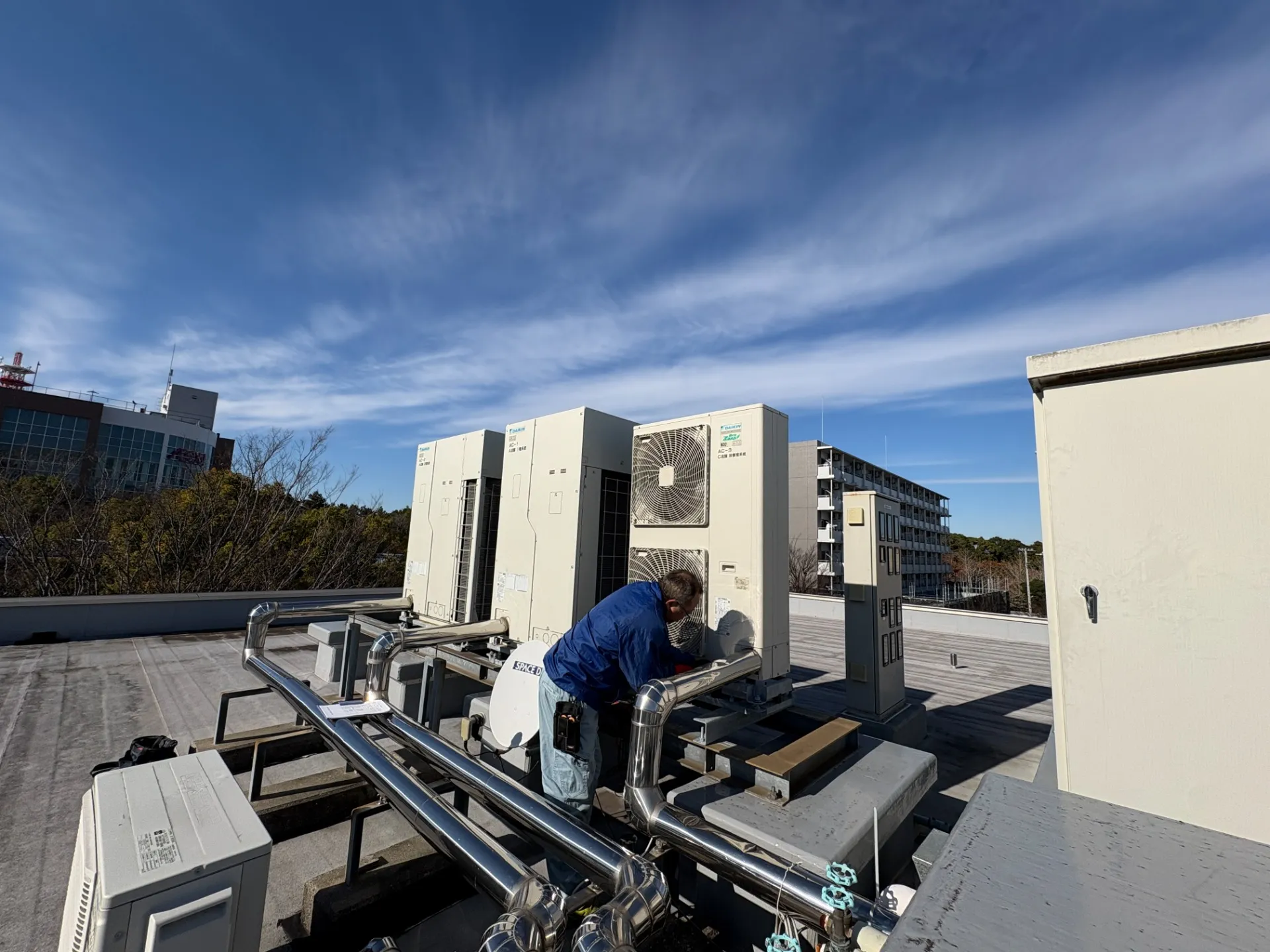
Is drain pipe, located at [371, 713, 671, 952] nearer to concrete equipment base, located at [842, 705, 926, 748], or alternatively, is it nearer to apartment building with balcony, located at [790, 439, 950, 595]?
concrete equipment base, located at [842, 705, 926, 748]

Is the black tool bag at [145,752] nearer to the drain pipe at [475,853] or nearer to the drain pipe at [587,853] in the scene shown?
the drain pipe at [475,853]

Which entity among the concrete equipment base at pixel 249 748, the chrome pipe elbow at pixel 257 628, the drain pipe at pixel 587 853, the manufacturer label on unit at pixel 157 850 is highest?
the chrome pipe elbow at pixel 257 628

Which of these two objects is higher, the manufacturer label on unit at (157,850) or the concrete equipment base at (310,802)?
the manufacturer label on unit at (157,850)

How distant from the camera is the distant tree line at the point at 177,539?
9.66 meters

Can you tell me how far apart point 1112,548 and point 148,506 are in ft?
50.9

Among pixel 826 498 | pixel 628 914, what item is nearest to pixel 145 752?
pixel 628 914

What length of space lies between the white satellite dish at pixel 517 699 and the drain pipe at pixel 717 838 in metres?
1.11

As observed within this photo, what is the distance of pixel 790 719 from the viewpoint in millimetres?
3137

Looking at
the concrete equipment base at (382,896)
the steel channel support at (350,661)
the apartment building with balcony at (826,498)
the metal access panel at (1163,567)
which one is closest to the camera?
the metal access panel at (1163,567)

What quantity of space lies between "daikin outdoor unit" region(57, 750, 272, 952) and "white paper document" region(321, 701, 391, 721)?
0.86 m

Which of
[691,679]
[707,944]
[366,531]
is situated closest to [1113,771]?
[691,679]

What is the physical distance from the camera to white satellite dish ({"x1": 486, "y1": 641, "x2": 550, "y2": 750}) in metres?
3.21

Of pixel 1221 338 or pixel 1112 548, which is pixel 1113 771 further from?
pixel 1221 338

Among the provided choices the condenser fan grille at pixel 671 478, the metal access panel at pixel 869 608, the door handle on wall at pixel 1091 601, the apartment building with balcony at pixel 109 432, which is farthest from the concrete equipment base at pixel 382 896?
the apartment building with balcony at pixel 109 432
